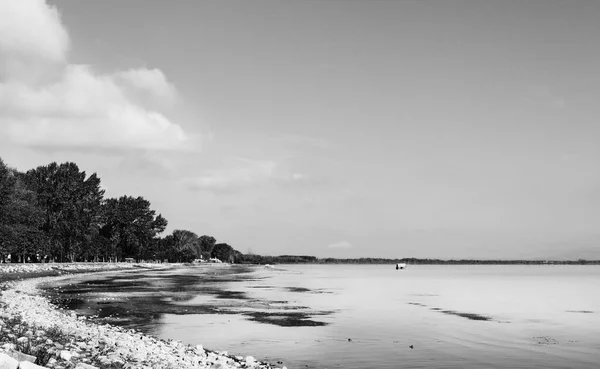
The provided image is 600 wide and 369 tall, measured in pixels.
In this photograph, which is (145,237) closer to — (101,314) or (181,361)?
(101,314)

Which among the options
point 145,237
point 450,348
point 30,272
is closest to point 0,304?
point 450,348

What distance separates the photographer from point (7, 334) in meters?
18.1

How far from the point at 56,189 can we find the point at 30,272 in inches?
2099

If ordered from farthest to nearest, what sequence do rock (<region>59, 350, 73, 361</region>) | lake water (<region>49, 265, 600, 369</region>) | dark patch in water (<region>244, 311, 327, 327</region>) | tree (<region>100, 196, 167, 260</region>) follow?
tree (<region>100, 196, 167, 260</region>) < dark patch in water (<region>244, 311, 327, 327</region>) < lake water (<region>49, 265, 600, 369</region>) < rock (<region>59, 350, 73, 361</region>)

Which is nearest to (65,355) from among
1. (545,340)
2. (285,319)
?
(285,319)

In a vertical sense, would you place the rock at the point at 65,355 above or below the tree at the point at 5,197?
below

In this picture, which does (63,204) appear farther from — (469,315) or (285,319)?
(469,315)

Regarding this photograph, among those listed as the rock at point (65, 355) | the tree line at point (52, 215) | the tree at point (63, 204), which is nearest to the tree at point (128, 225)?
the tree line at point (52, 215)

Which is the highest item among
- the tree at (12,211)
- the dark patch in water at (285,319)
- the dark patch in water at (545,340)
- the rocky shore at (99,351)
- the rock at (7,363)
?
the tree at (12,211)

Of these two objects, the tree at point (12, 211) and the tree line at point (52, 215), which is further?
the tree line at point (52, 215)

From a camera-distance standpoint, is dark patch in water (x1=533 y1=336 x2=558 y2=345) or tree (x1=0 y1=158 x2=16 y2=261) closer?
dark patch in water (x1=533 y1=336 x2=558 y2=345)

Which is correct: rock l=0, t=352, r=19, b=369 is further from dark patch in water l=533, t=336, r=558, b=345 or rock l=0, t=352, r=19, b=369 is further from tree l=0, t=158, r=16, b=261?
tree l=0, t=158, r=16, b=261

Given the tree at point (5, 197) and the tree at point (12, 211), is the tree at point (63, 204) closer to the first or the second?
the tree at point (12, 211)

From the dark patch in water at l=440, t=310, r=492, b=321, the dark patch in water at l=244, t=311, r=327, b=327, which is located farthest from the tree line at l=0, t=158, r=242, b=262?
the dark patch in water at l=440, t=310, r=492, b=321
